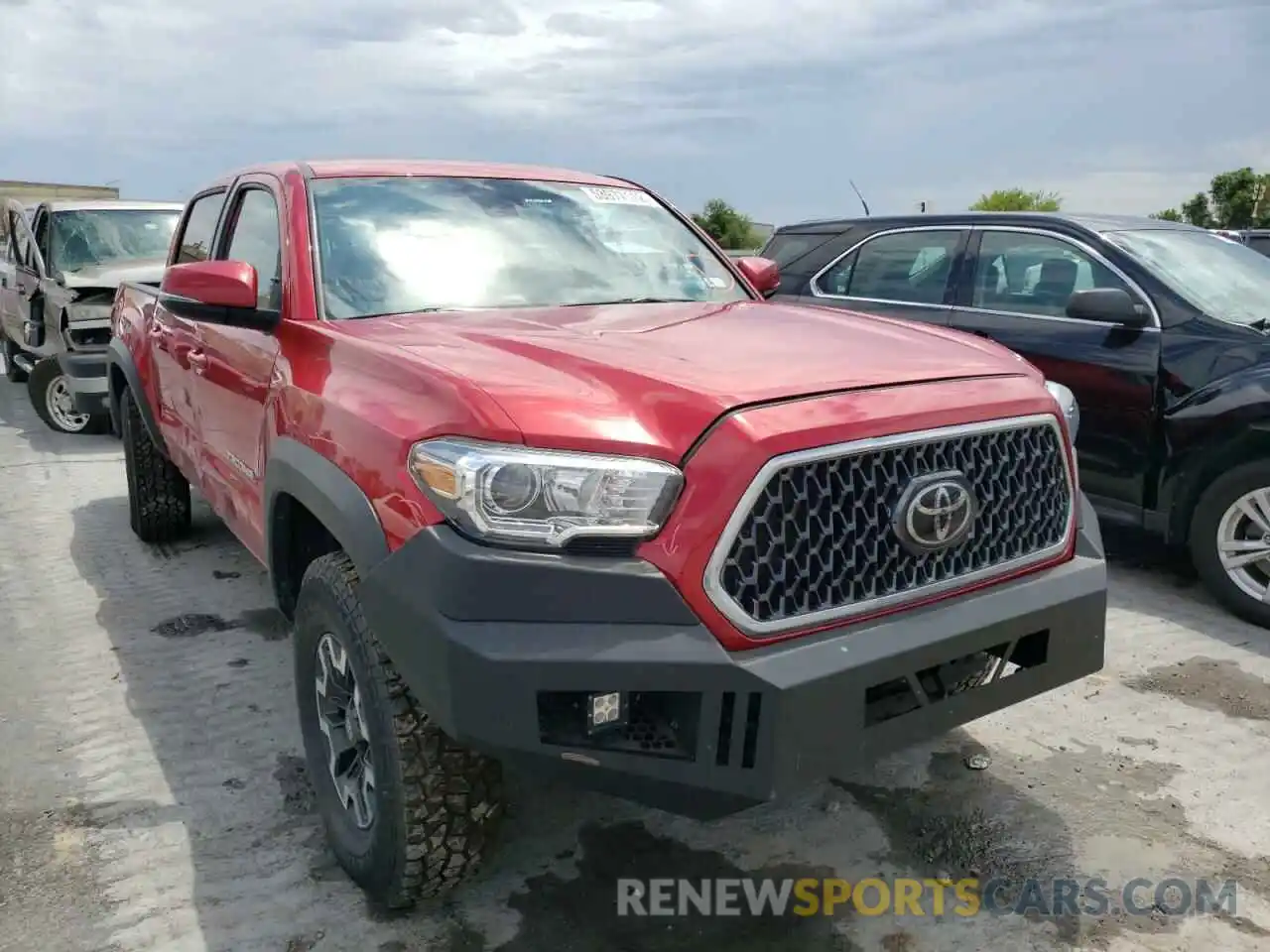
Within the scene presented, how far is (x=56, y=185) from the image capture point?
41.8 m

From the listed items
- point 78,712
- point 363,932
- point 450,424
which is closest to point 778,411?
point 450,424

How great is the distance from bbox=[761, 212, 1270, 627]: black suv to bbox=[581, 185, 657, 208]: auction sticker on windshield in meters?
2.15

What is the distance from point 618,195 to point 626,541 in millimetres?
2262

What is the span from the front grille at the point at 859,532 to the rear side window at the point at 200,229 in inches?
121

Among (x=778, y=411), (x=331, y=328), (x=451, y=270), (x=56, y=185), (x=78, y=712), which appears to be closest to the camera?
(x=778, y=411)

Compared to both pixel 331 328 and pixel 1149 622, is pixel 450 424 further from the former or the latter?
pixel 1149 622

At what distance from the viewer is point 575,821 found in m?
3.02

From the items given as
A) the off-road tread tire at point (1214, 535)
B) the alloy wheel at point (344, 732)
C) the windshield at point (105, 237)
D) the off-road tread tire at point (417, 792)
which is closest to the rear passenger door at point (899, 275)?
the off-road tread tire at point (1214, 535)

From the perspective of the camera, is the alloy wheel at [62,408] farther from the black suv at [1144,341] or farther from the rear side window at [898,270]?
the black suv at [1144,341]

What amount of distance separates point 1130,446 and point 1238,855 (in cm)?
242

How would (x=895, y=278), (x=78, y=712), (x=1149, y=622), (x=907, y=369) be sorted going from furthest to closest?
(x=895, y=278) → (x=1149, y=622) → (x=78, y=712) → (x=907, y=369)

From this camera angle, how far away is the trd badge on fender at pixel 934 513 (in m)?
2.27

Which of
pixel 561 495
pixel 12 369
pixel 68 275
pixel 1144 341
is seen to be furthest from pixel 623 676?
pixel 12 369

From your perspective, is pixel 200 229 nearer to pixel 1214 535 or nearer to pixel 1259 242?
pixel 1214 535
